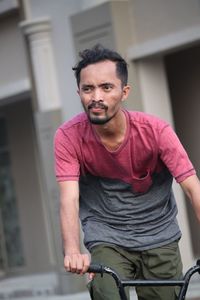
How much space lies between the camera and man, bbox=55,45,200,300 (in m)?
4.89

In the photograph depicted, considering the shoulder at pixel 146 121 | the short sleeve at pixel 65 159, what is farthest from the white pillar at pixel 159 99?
the short sleeve at pixel 65 159

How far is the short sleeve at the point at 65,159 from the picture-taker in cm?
499

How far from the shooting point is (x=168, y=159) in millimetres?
4973

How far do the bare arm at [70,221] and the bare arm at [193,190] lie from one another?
19.7 inches

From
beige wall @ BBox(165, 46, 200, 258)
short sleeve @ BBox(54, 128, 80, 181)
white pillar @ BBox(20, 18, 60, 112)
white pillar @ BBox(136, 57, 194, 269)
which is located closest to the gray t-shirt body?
short sleeve @ BBox(54, 128, 80, 181)

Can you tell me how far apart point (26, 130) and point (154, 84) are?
393 centimetres

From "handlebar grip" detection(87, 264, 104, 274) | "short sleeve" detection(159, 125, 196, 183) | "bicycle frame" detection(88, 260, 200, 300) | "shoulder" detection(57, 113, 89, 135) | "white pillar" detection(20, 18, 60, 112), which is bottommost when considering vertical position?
"bicycle frame" detection(88, 260, 200, 300)

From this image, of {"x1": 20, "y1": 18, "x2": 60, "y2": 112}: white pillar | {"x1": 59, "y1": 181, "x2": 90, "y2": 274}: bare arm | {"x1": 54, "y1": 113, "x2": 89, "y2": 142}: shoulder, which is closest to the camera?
{"x1": 59, "y1": 181, "x2": 90, "y2": 274}: bare arm

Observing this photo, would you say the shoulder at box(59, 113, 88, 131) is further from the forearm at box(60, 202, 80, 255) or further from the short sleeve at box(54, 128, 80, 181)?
the forearm at box(60, 202, 80, 255)

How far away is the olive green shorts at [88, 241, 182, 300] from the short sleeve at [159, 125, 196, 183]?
1.67 ft

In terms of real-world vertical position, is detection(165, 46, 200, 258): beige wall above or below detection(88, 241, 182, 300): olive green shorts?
above

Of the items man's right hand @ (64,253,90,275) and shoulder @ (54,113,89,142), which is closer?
man's right hand @ (64,253,90,275)

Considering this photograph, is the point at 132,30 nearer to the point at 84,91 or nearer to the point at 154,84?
the point at 154,84

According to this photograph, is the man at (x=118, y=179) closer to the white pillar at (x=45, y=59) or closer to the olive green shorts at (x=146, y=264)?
the olive green shorts at (x=146, y=264)
